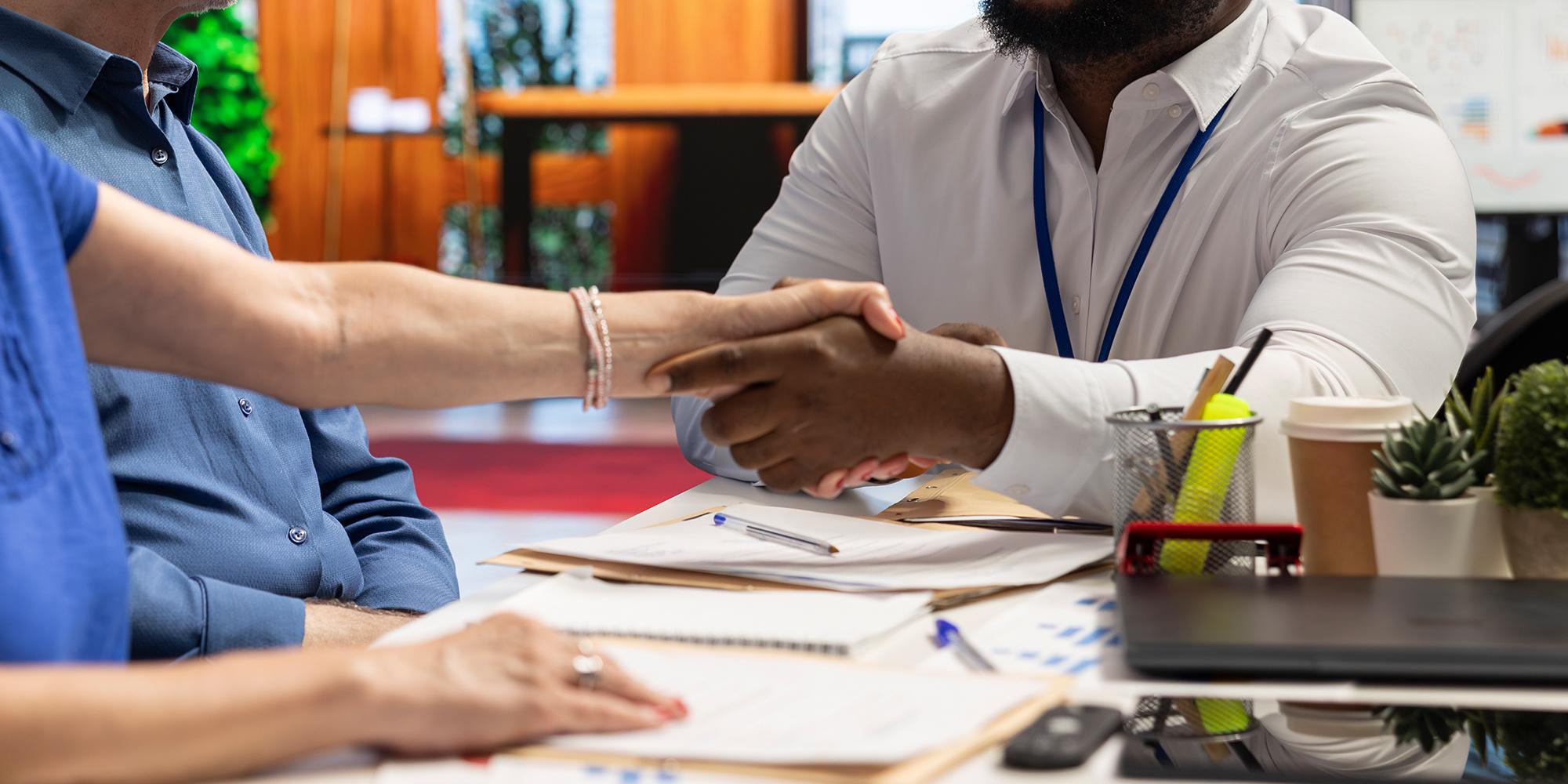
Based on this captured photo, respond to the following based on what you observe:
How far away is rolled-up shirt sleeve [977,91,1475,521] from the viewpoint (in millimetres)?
1368

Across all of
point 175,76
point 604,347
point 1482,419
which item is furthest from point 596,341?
point 175,76

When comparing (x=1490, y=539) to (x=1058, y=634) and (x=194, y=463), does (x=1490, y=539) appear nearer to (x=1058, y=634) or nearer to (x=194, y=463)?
(x=1058, y=634)

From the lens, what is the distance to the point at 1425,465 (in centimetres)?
109

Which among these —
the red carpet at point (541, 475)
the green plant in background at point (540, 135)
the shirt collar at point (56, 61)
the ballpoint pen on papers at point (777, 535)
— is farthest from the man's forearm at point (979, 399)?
the green plant in background at point (540, 135)

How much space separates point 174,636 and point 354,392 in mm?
357

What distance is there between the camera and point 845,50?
8.45 meters

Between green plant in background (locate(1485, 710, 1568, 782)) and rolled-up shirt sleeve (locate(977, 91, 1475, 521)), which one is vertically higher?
rolled-up shirt sleeve (locate(977, 91, 1475, 521))

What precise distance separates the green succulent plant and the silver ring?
2.15ft

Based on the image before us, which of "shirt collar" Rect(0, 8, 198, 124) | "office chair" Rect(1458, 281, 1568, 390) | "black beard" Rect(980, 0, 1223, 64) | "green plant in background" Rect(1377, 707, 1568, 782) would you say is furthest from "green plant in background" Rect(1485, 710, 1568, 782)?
"office chair" Rect(1458, 281, 1568, 390)

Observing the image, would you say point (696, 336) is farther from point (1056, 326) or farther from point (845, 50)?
point (845, 50)

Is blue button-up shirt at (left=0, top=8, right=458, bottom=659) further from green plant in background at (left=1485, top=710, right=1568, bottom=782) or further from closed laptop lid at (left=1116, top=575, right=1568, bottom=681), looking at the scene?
green plant in background at (left=1485, top=710, right=1568, bottom=782)

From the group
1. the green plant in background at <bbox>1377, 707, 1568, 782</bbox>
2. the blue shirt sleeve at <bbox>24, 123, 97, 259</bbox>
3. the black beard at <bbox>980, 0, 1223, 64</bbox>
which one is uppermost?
the black beard at <bbox>980, 0, 1223, 64</bbox>

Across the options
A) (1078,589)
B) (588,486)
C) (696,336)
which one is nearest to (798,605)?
(1078,589)

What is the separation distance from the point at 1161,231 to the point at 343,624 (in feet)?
3.77
